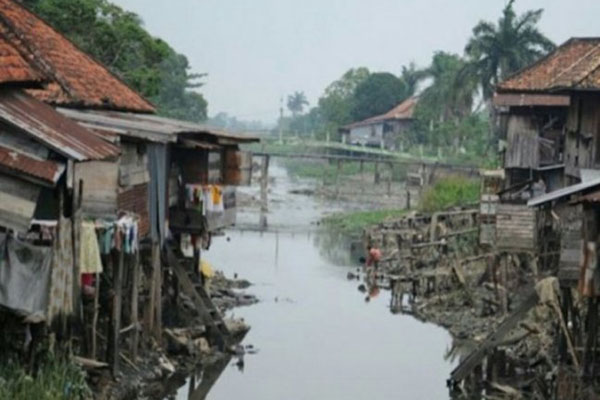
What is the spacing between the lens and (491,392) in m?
20.2

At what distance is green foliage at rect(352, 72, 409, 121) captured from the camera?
294 ft

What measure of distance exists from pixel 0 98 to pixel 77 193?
1.61 metres

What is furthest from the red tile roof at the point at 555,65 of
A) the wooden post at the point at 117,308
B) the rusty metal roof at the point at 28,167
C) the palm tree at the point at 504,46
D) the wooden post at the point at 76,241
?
the palm tree at the point at 504,46

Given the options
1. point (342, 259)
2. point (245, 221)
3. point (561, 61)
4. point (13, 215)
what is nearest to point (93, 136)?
point (13, 215)

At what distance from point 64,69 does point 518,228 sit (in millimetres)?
10896

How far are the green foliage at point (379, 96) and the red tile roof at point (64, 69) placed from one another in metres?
65.7

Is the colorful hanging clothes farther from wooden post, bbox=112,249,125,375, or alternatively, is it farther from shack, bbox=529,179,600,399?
shack, bbox=529,179,600,399

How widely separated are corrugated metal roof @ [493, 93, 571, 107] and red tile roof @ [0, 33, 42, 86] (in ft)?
66.0

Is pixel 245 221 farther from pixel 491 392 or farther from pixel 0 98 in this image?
pixel 0 98

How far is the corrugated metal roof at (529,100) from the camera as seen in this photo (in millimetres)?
31609

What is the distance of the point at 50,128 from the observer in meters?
14.1

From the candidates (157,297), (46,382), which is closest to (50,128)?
(46,382)

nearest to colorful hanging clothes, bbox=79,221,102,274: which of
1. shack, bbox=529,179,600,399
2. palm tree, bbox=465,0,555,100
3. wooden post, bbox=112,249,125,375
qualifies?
wooden post, bbox=112,249,125,375

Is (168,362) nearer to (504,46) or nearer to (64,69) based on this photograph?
(64,69)
